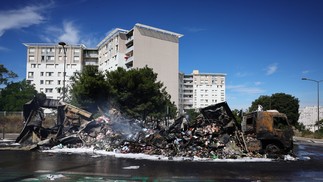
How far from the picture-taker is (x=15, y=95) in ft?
227

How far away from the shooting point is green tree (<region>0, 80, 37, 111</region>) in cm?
6550

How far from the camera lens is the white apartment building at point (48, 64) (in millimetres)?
89312

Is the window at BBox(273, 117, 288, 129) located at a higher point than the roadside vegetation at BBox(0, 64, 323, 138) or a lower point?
lower

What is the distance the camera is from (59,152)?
15.7 m

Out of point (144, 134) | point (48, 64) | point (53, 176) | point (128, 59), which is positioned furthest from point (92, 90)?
point (48, 64)

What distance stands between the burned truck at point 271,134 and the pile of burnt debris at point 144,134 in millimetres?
261

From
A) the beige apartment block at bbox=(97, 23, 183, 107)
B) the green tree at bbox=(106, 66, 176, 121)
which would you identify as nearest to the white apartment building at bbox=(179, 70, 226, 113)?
the beige apartment block at bbox=(97, 23, 183, 107)

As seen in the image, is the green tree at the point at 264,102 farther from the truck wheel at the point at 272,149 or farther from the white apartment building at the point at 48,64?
the white apartment building at the point at 48,64

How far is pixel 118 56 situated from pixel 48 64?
30708 mm

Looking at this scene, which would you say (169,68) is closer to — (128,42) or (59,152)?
(128,42)

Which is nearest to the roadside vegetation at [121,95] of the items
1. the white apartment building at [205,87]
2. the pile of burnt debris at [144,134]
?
the pile of burnt debris at [144,134]

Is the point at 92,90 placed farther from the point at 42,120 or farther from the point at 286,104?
the point at 286,104

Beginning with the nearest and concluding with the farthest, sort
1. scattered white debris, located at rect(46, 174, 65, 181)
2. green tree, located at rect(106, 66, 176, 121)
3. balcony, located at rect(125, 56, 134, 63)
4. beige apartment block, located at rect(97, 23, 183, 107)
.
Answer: scattered white debris, located at rect(46, 174, 65, 181) < green tree, located at rect(106, 66, 176, 121) < balcony, located at rect(125, 56, 134, 63) < beige apartment block, located at rect(97, 23, 183, 107)

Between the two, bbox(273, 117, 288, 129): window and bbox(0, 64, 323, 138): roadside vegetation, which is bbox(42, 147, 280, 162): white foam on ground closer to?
bbox(273, 117, 288, 129): window
